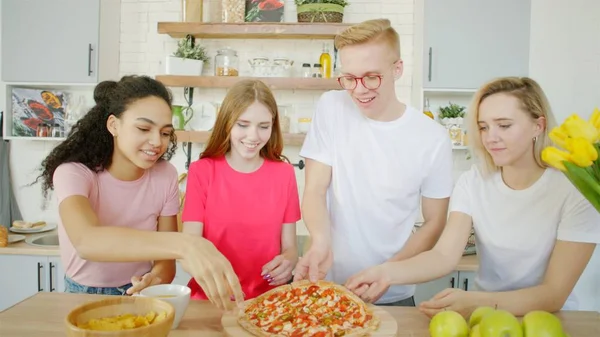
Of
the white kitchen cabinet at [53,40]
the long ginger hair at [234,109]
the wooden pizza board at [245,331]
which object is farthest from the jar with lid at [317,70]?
the wooden pizza board at [245,331]

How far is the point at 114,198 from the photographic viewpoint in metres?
1.80

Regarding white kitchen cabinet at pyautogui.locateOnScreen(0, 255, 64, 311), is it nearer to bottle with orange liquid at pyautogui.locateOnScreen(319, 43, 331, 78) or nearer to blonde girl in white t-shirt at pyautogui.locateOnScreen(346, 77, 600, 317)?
bottle with orange liquid at pyautogui.locateOnScreen(319, 43, 331, 78)

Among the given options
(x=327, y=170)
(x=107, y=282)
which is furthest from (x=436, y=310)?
(x=107, y=282)

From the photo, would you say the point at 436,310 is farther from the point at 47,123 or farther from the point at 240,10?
the point at 47,123

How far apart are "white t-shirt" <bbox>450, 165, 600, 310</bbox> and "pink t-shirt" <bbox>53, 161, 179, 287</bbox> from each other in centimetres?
110

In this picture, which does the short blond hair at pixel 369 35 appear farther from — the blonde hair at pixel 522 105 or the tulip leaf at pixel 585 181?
the tulip leaf at pixel 585 181

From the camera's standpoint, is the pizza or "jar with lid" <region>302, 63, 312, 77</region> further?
"jar with lid" <region>302, 63, 312, 77</region>

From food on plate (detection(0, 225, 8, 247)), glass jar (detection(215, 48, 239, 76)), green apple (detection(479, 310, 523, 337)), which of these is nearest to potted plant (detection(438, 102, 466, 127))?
glass jar (detection(215, 48, 239, 76))

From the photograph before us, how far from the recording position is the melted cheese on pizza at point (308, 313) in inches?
48.1

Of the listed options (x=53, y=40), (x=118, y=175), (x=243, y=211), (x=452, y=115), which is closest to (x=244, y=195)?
(x=243, y=211)

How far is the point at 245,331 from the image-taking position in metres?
1.20

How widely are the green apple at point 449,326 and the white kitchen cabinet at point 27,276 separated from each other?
254cm

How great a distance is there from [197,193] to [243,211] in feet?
0.62

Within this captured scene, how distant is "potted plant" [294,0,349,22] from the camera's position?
10.9 ft
